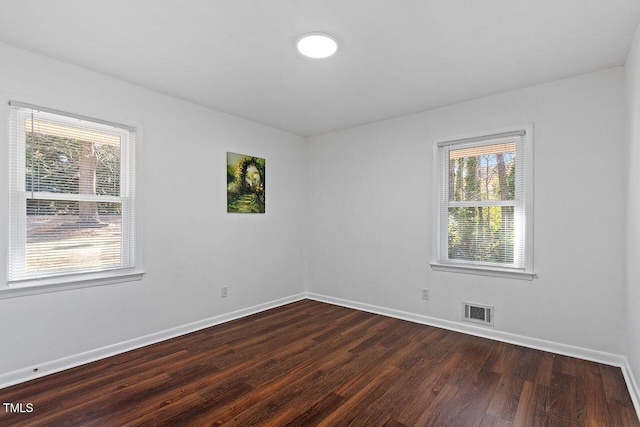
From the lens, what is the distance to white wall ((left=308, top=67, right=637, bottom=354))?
286cm

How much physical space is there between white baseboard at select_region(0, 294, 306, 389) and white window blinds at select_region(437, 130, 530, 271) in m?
2.69

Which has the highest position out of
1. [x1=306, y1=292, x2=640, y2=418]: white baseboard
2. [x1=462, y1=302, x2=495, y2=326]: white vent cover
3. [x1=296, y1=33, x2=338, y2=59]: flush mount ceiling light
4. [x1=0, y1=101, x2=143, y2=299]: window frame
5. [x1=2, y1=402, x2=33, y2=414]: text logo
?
[x1=296, y1=33, x2=338, y2=59]: flush mount ceiling light

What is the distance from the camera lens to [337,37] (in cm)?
234

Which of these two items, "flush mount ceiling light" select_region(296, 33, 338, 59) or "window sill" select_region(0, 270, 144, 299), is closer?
"flush mount ceiling light" select_region(296, 33, 338, 59)

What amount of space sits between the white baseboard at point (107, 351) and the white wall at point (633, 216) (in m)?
3.72

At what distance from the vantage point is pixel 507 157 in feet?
11.2

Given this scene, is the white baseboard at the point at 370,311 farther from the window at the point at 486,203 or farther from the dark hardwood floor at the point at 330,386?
the window at the point at 486,203

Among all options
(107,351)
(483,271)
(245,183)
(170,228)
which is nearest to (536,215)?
(483,271)

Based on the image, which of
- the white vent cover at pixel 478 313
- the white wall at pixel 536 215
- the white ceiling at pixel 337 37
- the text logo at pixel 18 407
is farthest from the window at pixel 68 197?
the white vent cover at pixel 478 313

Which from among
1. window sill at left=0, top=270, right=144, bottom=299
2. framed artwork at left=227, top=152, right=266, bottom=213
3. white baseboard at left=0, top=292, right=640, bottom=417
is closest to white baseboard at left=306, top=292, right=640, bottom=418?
white baseboard at left=0, top=292, right=640, bottom=417

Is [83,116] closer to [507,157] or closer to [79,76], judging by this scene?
[79,76]

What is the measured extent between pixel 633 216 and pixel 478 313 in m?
1.66

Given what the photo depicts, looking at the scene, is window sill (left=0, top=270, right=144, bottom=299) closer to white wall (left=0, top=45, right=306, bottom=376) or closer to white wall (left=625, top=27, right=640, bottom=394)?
white wall (left=0, top=45, right=306, bottom=376)

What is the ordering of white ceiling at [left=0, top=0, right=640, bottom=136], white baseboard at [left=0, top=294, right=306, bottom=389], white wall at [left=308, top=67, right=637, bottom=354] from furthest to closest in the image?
1. white wall at [left=308, top=67, right=637, bottom=354]
2. white baseboard at [left=0, top=294, right=306, bottom=389]
3. white ceiling at [left=0, top=0, right=640, bottom=136]
